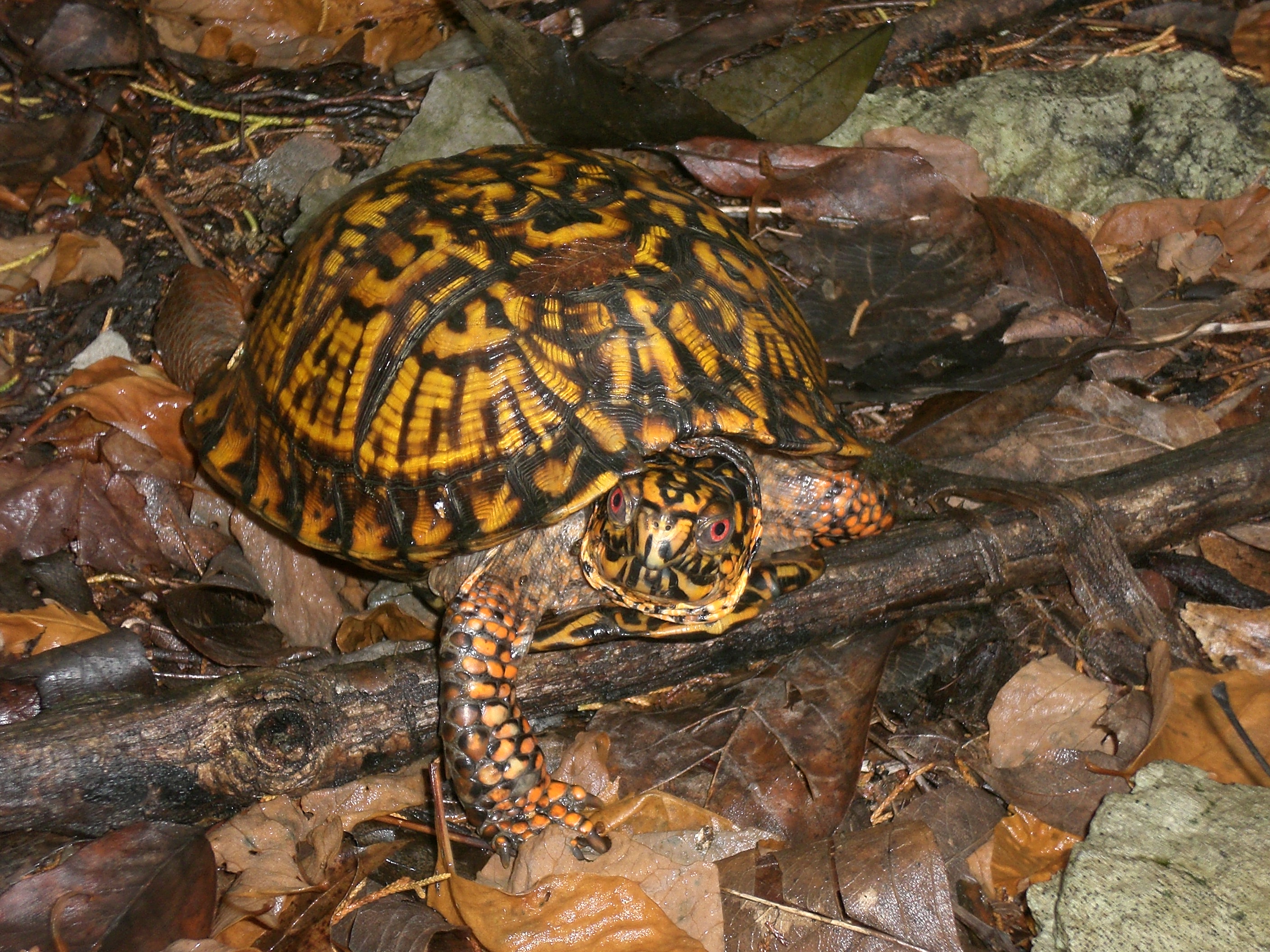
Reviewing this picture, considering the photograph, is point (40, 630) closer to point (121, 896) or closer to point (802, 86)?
point (121, 896)

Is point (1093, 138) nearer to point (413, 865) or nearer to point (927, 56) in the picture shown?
point (927, 56)

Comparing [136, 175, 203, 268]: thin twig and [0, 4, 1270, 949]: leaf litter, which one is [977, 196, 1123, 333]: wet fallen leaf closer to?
[0, 4, 1270, 949]: leaf litter

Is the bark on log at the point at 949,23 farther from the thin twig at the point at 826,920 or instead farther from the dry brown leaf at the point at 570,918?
the dry brown leaf at the point at 570,918

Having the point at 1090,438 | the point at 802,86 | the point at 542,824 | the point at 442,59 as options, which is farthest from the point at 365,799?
the point at 442,59

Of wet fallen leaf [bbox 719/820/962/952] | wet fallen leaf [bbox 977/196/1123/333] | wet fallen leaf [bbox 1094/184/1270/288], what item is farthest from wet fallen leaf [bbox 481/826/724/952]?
wet fallen leaf [bbox 1094/184/1270/288]

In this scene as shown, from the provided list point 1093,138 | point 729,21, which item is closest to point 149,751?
point 729,21

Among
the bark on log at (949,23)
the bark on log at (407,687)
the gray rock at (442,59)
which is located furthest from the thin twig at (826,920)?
the bark on log at (949,23)
